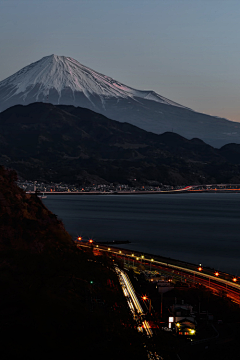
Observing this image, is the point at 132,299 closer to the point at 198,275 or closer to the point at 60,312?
the point at 60,312

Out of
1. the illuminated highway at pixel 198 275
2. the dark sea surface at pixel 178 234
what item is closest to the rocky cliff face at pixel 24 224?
the illuminated highway at pixel 198 275

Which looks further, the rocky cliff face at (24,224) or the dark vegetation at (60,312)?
the rocky cliff face at (24,224)

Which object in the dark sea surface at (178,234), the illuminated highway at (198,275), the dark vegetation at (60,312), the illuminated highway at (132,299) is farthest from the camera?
the dark sea surface at (178,234)

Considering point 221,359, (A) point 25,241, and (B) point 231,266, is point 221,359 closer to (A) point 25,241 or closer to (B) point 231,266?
(A) point 25,241

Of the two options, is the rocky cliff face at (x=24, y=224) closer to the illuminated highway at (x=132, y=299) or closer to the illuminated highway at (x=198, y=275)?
the illuminated highway at (x=132, y=299)

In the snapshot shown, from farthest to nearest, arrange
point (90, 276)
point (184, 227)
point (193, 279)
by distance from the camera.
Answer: point (184, 227), point (193, 279), point (90, 276)

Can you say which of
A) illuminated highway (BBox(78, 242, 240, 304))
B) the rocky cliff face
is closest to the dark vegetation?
the rocky cliff face

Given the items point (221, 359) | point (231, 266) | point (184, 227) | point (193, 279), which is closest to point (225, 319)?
point (221, 359)

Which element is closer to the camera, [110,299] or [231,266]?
[110,299]

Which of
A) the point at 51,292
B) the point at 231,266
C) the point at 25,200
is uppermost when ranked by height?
the point at 25,200
